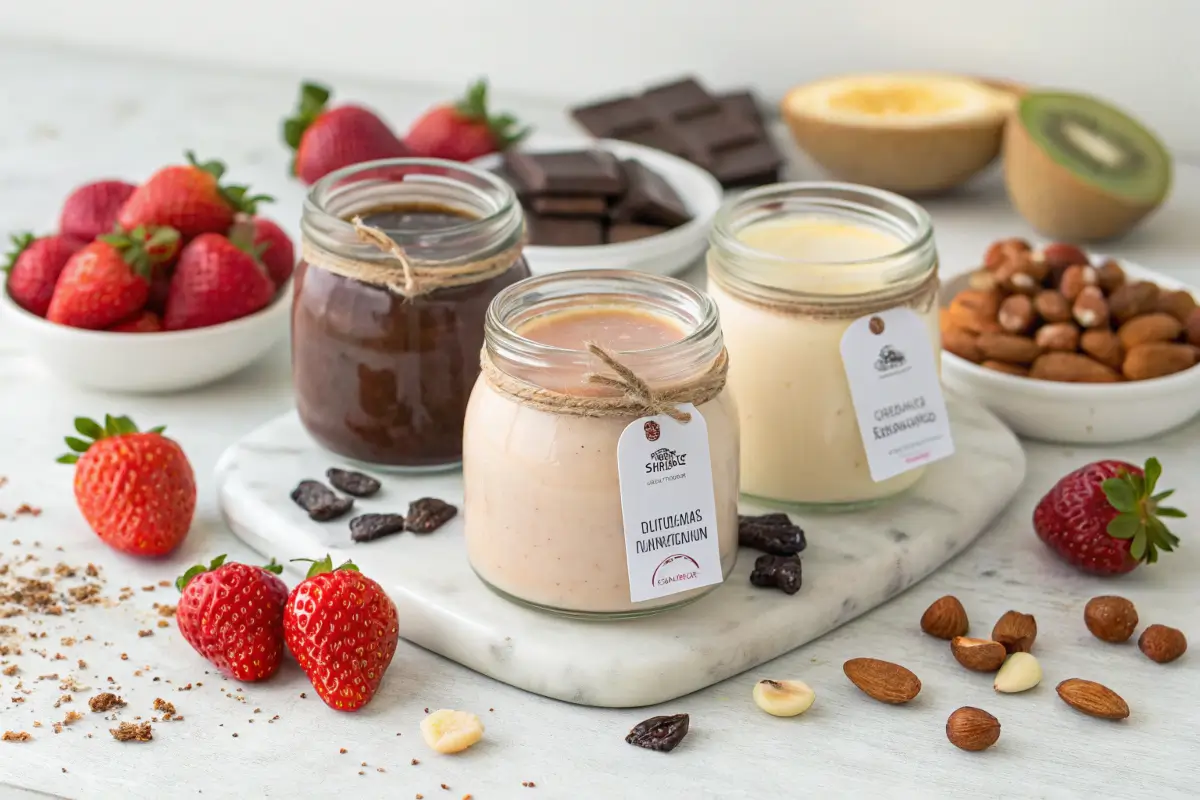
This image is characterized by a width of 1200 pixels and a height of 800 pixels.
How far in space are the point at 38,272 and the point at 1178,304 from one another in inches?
55.8

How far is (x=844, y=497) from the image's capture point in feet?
4.91

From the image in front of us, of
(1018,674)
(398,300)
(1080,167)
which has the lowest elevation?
(1018,674)

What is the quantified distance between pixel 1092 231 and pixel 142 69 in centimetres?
192

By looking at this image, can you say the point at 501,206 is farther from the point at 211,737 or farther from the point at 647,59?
the point at 647,59

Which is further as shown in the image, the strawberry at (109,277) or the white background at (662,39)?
the white background at (662,39)

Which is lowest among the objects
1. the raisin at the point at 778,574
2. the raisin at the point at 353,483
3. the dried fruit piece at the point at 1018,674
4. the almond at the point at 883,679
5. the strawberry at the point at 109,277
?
the dried fruit piece at the point at 1018,674

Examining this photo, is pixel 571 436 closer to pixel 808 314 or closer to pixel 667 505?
pixel 667 505

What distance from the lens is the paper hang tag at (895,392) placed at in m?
1.42

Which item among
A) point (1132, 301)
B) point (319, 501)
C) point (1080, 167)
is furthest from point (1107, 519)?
point (1080, 167)

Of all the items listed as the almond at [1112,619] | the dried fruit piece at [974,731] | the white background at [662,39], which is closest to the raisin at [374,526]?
the dried fruit piece at [974,731]

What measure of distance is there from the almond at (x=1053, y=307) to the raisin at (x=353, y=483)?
32.8 inches

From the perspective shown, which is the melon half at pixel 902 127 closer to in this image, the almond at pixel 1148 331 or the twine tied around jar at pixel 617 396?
the almond at pixel 1148 331

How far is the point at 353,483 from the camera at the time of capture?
154 cm

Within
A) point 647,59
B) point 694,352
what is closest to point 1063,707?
point 694,352
